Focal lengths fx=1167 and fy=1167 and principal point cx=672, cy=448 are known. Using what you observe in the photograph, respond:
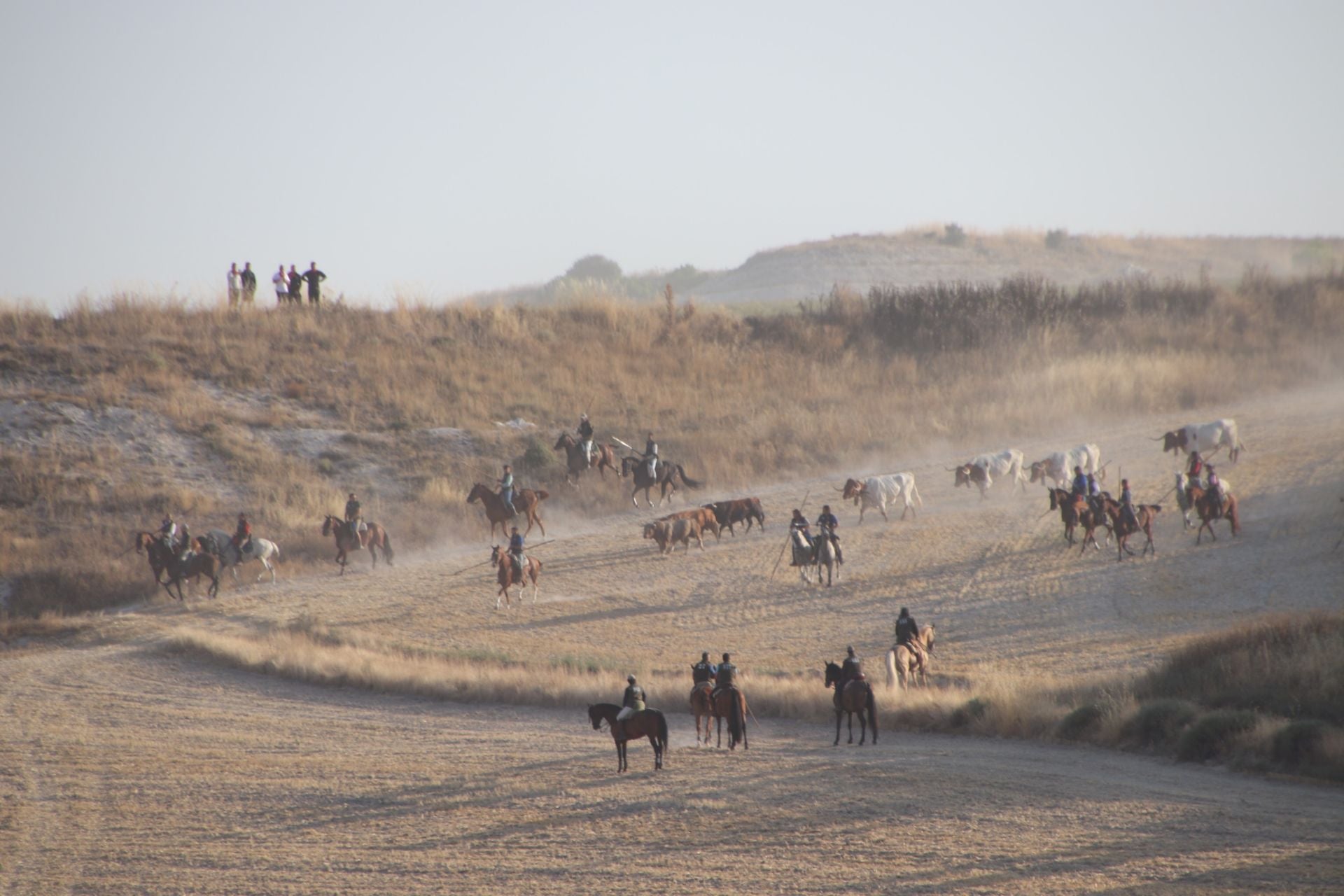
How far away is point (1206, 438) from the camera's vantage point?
3500cm

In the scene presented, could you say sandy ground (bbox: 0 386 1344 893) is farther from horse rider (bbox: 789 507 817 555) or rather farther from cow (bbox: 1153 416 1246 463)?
cow (bbox: 1153 416 1246 463)

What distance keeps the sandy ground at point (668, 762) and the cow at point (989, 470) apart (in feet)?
10.2

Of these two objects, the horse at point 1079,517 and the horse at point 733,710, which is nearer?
the horse at point 733,710

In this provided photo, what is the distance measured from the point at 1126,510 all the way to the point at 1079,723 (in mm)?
12514

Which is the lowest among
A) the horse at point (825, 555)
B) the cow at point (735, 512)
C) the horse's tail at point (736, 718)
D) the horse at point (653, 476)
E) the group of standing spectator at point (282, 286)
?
the horse's tail at point (736, 718)

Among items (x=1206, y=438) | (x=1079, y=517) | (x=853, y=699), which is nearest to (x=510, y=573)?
(x=853, y=699)

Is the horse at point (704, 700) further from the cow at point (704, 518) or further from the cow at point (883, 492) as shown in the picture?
the cow at point (883, 492)

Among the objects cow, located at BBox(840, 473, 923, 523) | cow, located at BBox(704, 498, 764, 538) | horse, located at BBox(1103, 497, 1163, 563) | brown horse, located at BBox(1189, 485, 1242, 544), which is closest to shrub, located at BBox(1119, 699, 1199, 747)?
horse, located at BBox(1103, 497, 1163, 563)

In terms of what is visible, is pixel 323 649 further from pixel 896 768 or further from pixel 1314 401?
pixel 1314 401

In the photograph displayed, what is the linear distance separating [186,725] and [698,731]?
8640 mm

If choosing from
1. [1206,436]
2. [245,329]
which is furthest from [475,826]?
[245,329]

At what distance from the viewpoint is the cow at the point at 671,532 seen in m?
30.4

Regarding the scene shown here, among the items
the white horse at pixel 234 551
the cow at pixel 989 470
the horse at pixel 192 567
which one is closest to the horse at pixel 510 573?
the white horse at pixel 234 551

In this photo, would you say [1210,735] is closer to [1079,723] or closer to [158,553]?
[1079,723]
